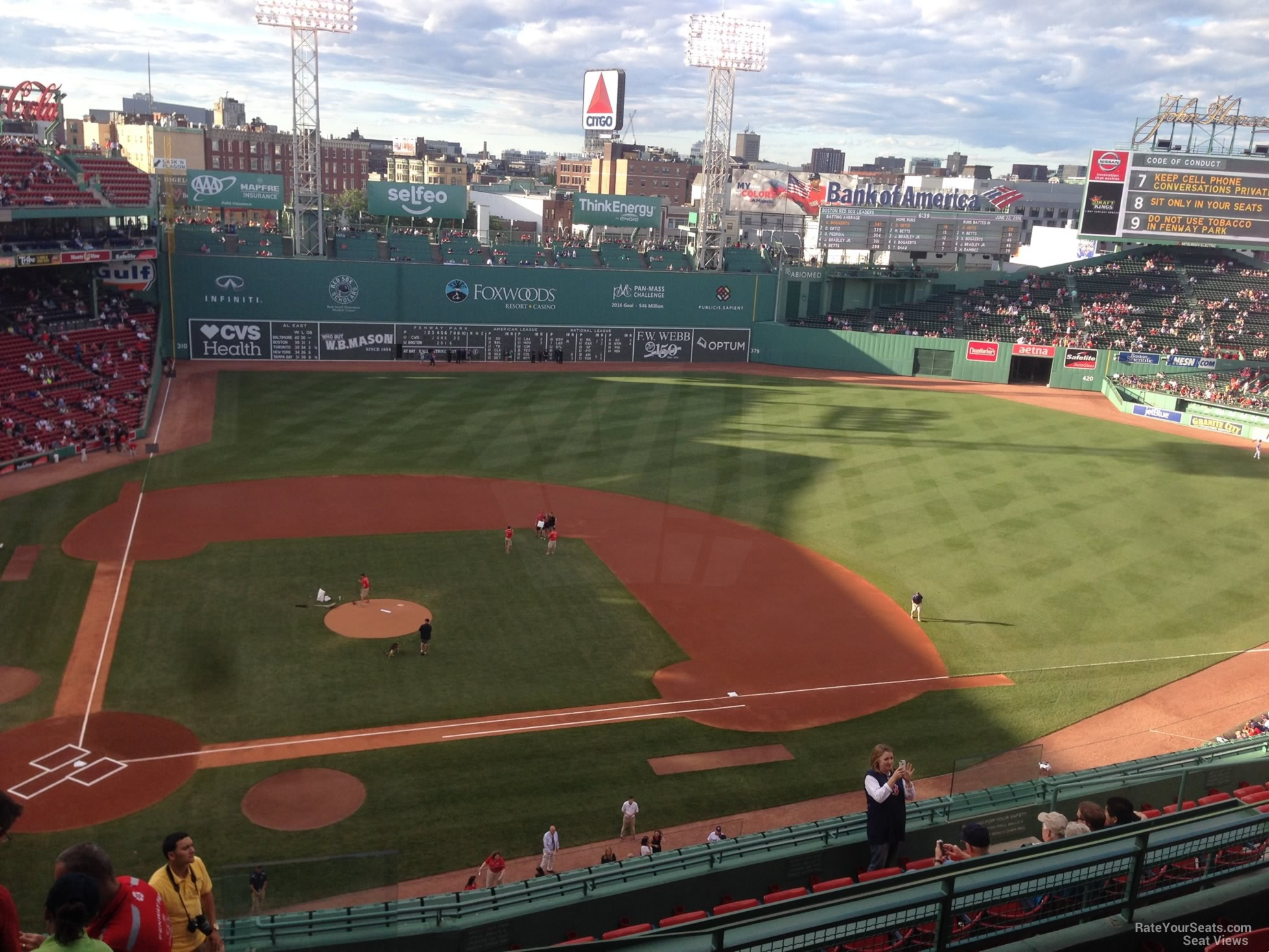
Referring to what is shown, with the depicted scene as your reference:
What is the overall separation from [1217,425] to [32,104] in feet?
186

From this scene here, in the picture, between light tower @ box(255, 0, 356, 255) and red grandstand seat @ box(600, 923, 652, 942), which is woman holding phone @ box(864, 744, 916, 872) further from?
light tower @ box(255, 0, 356, 255)

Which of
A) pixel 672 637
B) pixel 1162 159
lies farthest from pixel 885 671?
pixel 1162 159

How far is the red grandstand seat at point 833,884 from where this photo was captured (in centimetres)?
816

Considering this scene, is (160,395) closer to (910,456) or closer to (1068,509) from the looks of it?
(910,456)

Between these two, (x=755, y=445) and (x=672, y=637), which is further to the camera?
(x=755, y=445)

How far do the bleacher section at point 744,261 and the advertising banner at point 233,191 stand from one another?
26.9 m

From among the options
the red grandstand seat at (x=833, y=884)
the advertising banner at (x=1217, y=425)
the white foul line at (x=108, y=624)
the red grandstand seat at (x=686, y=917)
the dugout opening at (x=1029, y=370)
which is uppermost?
the red grandstand seat at (x=833, y=884)

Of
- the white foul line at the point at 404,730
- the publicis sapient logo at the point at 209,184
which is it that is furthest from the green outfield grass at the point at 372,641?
the publicis sapient logo at the point at 209,184

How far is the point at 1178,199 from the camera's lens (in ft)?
191

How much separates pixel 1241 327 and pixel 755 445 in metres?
33.8

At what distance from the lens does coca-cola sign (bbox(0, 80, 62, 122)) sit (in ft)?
150

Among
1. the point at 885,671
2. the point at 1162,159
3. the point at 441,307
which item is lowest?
the point at 885,671

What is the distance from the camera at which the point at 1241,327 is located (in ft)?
186

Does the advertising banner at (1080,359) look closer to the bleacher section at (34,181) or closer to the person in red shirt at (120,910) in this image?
the bleacher section at (34,181)
